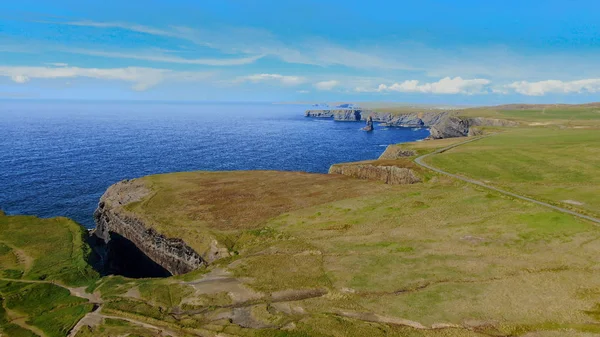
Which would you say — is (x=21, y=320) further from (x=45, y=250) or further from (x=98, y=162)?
(x=98, y=162)

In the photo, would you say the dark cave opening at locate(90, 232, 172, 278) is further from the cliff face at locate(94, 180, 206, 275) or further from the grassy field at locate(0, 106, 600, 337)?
the grassy field at locate(0, 106, 600, 337)

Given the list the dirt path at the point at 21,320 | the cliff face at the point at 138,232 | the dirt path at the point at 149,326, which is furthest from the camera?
the cliff face at the point at 138,232

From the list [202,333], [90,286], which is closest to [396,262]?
[202,333]

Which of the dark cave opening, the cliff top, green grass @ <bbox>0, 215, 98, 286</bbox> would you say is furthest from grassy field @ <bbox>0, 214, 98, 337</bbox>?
the cliff top

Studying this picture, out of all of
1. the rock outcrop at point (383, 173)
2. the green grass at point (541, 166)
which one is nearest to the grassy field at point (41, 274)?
A: the rock outcrop at point (383, 173)

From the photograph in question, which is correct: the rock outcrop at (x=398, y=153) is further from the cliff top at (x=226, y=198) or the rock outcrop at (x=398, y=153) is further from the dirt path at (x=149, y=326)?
the dirt path at (x=149, y=326)
